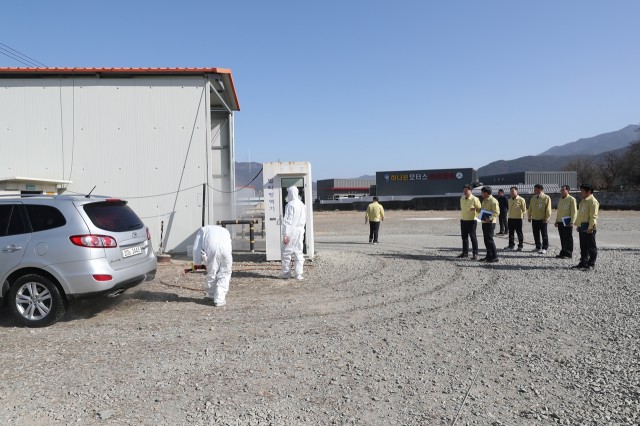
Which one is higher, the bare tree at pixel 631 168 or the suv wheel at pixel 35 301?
the bare tree at pixel 631 168

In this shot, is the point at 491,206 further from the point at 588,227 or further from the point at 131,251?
the point at 131,251

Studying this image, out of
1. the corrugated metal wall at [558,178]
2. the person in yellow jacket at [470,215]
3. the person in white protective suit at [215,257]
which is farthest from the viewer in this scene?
the corrugated metal wall at [558,178]

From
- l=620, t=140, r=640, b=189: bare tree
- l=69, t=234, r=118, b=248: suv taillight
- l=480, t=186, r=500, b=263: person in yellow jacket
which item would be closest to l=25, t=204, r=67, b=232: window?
l=69, t=234, r=118, b=248: suv taillight

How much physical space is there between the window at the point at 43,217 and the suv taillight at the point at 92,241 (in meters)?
0.31

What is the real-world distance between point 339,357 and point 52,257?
3916mm

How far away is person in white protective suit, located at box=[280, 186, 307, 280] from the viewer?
884cm

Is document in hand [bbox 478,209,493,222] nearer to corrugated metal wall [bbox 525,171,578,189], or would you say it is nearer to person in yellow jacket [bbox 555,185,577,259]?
person in yellow jacket [bbox 555,185,577,259]

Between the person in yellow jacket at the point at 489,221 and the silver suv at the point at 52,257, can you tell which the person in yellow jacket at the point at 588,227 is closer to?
the person in yellow jacket at the point at 489,221

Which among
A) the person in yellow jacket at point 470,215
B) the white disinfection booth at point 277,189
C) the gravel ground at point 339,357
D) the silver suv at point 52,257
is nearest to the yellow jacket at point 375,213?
the person in yellow jacket at point 470,215

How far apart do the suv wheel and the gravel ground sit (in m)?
0.16

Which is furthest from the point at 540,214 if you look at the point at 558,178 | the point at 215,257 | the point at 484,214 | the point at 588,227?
the point at 558,178

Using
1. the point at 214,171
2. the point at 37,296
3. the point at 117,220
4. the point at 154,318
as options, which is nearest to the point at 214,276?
the point at 154,318

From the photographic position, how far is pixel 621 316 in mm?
5961

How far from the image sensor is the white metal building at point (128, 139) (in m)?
11.9
